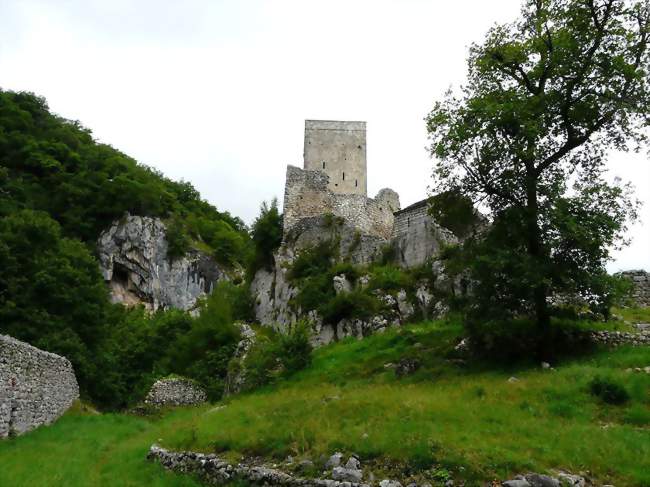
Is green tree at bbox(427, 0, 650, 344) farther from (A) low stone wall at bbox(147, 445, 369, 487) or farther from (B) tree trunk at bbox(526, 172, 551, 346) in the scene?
(A) low stone wall at bbox(147, 445, 369, 487)

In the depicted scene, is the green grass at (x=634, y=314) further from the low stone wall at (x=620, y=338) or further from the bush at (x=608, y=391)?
the bush at (x=608, y=391)

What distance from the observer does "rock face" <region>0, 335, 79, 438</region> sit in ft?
52.1

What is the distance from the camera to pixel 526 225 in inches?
594

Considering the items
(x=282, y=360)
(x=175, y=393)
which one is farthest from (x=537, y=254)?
(x=175, y=393)

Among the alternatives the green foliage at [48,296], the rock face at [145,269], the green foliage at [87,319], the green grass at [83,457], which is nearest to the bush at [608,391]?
the green grass at [83,457]

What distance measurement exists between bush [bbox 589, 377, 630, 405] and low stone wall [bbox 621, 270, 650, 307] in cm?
802

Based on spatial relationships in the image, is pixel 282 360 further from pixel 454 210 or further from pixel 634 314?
pixel 634 314

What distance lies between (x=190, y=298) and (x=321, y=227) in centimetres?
3554

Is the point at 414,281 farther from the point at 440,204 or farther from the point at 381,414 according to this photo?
the point at 381,414

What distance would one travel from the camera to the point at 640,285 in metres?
18.8

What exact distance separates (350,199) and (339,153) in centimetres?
587

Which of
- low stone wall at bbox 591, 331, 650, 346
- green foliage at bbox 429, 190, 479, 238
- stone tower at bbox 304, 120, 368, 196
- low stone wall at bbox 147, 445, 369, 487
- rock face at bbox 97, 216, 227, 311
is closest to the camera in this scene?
low stone wall at bbox 147, 445, 369, 487

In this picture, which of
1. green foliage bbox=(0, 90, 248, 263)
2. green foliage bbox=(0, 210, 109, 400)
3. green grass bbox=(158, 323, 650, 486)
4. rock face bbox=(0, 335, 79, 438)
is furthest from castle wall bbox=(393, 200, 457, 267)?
green foliage bbox=(0, 90, 248, 263)

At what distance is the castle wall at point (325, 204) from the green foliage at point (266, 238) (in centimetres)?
96
